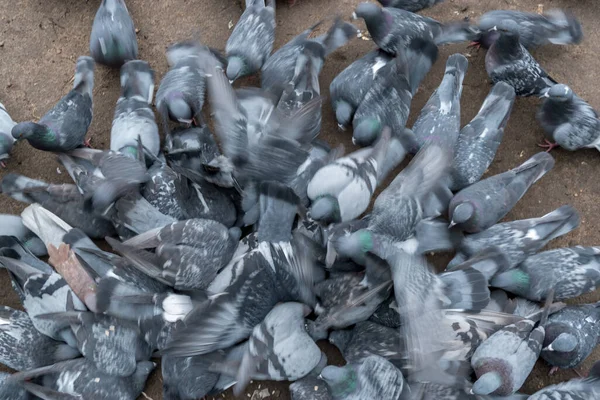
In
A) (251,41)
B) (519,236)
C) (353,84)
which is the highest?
(251,41)

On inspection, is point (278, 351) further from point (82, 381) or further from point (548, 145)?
point (548, 145)

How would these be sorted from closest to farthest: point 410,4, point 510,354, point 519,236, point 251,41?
point 510,354
point 519,236
point 251,41
point 410,4

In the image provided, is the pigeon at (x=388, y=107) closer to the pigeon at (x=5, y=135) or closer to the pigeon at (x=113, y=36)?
the pigeon at (x=113, y=36)

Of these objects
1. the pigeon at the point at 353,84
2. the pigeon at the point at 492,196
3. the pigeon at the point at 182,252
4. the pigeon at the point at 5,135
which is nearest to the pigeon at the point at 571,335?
the pigeon at the point at 492,196

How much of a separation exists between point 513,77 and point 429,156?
95cm

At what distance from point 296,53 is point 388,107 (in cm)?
71

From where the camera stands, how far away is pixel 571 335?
3104mm

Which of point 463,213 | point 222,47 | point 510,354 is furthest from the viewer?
point 222,47

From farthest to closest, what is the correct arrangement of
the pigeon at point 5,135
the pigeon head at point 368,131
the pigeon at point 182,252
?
the pigeon at point 5,135 → the pigeon head at point 368,131 → the pigeon at point 182,252

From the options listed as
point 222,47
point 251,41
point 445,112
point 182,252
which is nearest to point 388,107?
point 445,112

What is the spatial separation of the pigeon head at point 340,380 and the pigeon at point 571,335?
1119 mm

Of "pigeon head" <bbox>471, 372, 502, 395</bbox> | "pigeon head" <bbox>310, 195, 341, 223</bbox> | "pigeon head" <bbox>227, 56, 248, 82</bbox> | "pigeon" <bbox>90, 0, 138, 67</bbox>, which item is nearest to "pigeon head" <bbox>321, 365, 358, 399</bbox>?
"pigeon head" <bbox>471, 372, 502, 395</bbox>

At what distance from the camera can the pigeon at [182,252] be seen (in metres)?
3.17

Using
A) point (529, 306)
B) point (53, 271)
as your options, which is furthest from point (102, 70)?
point (529, 306)
